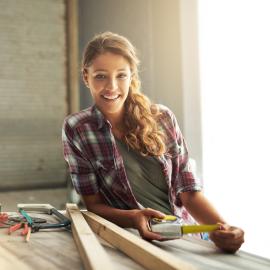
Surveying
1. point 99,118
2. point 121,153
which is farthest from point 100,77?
point 121,153

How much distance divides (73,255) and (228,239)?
0.35 metres

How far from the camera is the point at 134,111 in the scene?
1.41 meters

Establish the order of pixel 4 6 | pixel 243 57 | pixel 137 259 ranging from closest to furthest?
pixel 137 259 → pixel 243 57 → pixel 4 6

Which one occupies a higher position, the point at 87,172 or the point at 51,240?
the point at 87,172

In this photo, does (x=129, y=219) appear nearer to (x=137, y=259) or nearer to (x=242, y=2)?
(x=137, y=259)

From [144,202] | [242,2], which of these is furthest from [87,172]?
[242,2]

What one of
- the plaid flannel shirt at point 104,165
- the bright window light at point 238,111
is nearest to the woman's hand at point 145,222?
the plaid flannel shirt at point 104,165

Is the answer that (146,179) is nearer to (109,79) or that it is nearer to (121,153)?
(121,153)

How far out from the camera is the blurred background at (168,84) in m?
2.22

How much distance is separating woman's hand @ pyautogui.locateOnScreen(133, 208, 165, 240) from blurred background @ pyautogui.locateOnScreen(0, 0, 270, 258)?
1297 millimetres

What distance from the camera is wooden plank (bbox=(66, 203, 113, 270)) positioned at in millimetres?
633

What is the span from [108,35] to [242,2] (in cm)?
125

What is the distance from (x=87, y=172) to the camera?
129 centimetres

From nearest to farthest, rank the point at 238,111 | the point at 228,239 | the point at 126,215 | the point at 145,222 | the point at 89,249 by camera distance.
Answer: the point at 89,249 < the point at 228,239 < the point at 145,222 < the point at 126,215 < the point at 238,111
